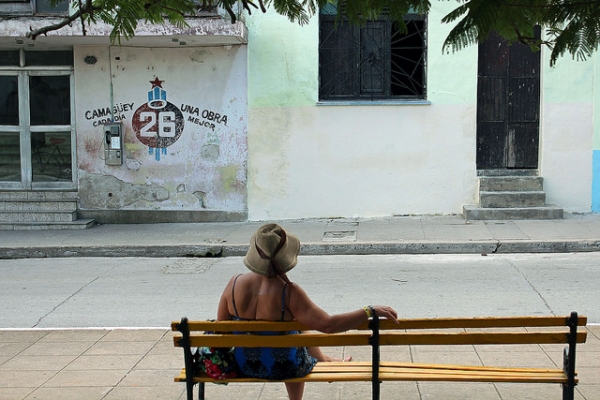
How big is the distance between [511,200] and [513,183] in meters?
0.44

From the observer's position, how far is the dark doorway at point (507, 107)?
14422mm

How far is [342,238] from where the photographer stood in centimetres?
1246

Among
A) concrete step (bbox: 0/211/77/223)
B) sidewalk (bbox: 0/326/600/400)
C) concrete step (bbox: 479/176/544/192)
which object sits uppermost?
concrete step (bbox: 479/176/544/192)

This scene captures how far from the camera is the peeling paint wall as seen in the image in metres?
14.4

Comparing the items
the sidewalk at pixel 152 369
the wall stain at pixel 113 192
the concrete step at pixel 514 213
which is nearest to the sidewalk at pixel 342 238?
the concrete step at pixel 514 213

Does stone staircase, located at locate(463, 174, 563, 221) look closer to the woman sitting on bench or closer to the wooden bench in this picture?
the wooden bench

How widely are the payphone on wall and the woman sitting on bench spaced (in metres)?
10.8

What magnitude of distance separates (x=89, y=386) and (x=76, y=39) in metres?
9.90

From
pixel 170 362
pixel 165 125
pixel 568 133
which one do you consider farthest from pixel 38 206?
pixel 568 133

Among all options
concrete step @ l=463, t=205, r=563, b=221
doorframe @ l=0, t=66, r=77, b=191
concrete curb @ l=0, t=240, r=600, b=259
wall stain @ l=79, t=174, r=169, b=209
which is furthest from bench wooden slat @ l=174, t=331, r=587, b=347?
doorframe @ l=0, t=66, r=77, b=191

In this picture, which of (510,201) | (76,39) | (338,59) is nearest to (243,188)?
(338,59)

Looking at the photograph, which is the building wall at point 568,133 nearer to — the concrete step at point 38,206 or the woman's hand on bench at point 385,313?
the concrete step at point 38,206

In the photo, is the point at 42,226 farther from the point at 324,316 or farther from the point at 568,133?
the point at 324,316

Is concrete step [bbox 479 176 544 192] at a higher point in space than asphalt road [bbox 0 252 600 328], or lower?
higher
